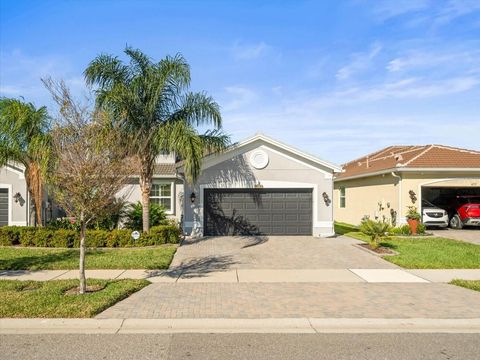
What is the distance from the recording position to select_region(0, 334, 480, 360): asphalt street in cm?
533

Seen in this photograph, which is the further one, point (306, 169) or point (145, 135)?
point (306, 169)

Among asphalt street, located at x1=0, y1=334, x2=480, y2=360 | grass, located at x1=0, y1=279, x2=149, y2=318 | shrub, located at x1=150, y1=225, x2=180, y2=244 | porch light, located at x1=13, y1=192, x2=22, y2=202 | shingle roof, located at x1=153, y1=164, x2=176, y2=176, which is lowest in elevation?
asphalt street, located at x1=0, y1=334, x2=480, y2=360

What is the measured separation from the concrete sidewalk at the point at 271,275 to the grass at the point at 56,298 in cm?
77

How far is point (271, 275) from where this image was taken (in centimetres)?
1048

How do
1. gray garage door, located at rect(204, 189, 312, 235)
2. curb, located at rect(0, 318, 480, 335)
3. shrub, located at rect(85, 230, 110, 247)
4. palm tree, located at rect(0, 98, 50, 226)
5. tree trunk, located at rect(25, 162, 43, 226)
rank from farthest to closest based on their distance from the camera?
gray garage door, located at rect(204, 189, 312, 235), tree trunk, located at rect(25, 162, 43, 226), palm tree, located at rect(0, 98, 50, 226), shrub, located at rect(85, 230, 110, 247), curb, located at rect(0, 318, 480, 335)

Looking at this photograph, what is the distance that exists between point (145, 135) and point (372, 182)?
46.5 ft

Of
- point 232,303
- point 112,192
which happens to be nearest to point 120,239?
point 112,192

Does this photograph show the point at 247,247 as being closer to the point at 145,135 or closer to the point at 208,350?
the point at 145,135

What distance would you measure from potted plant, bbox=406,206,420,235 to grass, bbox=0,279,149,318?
13971mm

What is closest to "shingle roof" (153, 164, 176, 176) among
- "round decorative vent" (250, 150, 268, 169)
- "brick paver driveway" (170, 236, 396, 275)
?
"round decorative vent" (250, 150, 268, 169)

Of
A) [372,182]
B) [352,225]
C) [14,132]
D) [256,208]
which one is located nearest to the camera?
[14,132]

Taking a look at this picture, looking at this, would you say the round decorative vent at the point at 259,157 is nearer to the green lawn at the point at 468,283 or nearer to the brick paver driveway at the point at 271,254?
the brick paver driveway at the point at 271,254

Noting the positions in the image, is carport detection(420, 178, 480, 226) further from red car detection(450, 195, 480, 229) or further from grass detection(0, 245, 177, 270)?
grass detection(0, 245, 177, 270)

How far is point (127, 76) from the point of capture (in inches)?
612
